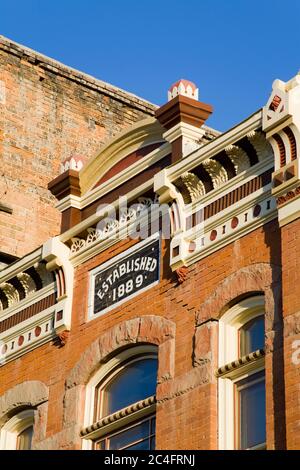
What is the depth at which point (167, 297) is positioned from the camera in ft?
68.1

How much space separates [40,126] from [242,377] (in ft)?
44.2

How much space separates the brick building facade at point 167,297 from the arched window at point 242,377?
2 centimetres

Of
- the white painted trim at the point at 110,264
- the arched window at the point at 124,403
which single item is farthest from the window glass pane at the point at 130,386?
the white painted trim at the point at 110,264

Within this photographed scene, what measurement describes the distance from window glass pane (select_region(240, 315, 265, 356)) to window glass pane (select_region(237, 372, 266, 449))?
1.60ft

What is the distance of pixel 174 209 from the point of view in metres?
21.2

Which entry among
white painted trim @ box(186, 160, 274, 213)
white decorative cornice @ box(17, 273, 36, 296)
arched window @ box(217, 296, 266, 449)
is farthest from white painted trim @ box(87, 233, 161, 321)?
arched window @ box(217, 296, 266, 449)

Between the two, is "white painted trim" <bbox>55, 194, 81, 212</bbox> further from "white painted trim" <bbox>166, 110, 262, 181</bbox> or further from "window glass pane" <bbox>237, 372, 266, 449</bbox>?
"window glass pane" <bbox>237, 372, 266, 449</bbox>

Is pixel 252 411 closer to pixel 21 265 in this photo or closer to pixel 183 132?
pixel 183 132

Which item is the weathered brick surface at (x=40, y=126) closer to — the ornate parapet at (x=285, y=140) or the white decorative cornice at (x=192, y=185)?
the white decorative cornice at (x=192, y=185)

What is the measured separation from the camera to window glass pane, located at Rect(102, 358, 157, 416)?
68.4 feet

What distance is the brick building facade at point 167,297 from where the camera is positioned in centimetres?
1881

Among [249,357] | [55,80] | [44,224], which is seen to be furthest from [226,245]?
[55,80]

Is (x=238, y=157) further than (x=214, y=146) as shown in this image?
No

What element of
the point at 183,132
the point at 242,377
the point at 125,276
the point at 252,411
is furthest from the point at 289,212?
the point at 125,276
